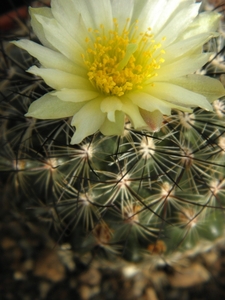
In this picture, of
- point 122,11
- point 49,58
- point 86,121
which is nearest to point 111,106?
point 86,121

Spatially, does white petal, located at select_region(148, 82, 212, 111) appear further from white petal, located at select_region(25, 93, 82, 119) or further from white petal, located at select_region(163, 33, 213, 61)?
white petal, located at select_region(25, 93, 82, 119)

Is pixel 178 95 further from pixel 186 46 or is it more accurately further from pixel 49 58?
pixel 49 58

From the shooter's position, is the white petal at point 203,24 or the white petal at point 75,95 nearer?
the white petal at point 75,95

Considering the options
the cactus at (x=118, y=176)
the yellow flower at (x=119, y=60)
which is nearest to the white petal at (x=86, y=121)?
the yellow flower at (x=119, y=60)

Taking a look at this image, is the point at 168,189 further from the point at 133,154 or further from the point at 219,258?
the point at 219,258

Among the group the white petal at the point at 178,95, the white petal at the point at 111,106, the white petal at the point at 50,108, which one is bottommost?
the white petal at the point at 178,95

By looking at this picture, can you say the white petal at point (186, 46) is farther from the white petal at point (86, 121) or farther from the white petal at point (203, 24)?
the white petal at point (86, 121)
